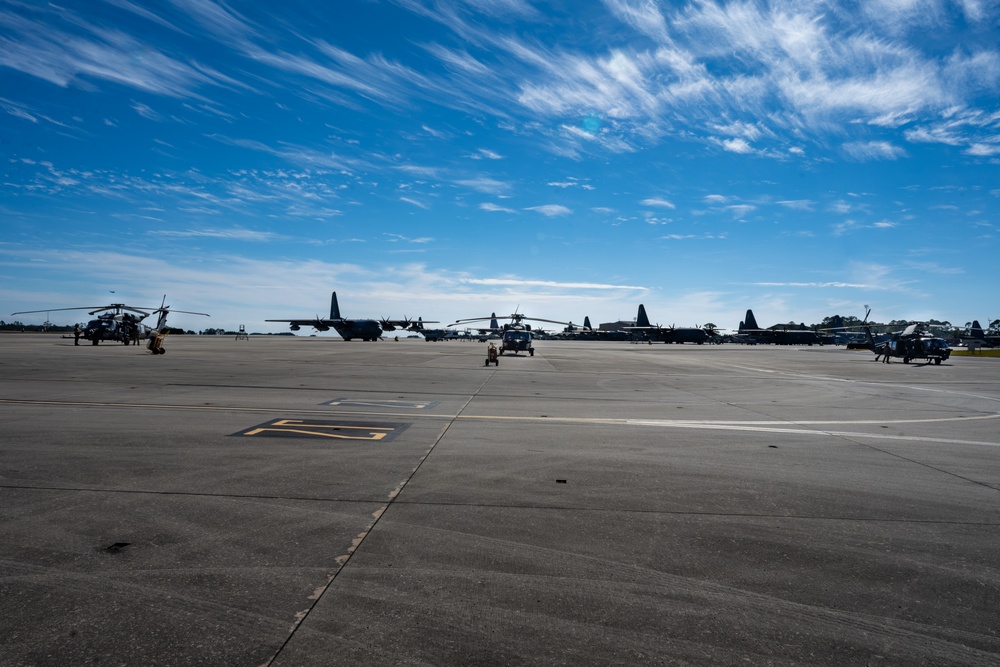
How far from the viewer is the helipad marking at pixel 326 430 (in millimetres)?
9727

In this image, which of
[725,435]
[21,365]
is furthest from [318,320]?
[725,435]

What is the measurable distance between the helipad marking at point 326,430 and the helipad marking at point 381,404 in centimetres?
249

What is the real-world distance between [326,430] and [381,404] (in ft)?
13.1

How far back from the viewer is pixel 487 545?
4844 millimetres

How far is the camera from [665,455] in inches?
341

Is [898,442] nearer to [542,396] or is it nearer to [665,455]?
[665,455]

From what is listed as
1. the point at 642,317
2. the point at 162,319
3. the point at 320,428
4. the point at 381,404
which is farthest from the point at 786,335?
the point at 320,428

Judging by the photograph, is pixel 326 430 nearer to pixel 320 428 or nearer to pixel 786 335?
pixel 320 428

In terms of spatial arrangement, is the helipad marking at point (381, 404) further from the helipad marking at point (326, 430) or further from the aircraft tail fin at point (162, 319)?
the aircraft tail fin at point (162, 319)

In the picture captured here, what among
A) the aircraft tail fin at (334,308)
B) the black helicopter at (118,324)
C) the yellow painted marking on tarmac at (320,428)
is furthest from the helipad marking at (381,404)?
the aircraft tail fin at (334,308)

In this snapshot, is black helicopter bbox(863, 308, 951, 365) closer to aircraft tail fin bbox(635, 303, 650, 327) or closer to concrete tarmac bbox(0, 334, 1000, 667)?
concrete tarmac bbox(0, 334, 1000, 667)

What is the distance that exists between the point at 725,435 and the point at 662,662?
8191 mm

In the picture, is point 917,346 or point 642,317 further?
point 642,317

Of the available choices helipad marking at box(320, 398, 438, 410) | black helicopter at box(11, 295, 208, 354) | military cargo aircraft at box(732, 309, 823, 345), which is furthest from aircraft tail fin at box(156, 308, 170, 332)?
military cargo aircraft at box(732, 309, 823, 345)
